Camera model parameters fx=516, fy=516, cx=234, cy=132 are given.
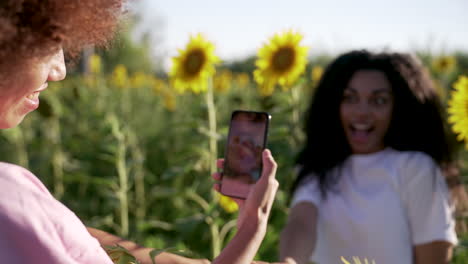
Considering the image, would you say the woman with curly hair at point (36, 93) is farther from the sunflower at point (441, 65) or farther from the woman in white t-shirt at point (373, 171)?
the sunflower at point (441, 65)

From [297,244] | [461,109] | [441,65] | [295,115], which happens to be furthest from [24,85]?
[441,65]

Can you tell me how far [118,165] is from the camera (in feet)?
6.80

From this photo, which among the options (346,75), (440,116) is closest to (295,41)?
(346,75)

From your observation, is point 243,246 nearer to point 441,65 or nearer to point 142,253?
point 142,253

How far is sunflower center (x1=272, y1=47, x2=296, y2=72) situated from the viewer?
2129mm

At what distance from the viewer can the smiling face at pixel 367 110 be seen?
1581 mm

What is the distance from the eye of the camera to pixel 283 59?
2143mm

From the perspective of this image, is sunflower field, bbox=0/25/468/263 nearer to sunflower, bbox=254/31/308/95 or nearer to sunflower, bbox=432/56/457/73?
sunflower, bbox=254/31/308/95

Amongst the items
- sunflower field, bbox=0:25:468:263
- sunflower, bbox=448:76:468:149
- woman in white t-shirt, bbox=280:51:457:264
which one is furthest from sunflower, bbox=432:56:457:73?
sunflower, bbox=448:76:468:149

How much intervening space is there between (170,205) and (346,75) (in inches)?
55.3

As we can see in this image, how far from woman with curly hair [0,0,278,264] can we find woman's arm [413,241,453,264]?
3.05 ft

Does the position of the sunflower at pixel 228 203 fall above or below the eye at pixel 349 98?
below

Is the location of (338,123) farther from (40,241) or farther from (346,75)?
(40,241)

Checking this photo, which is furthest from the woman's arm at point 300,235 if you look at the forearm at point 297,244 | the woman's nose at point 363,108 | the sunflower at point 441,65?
the sunflower at point 441,65
